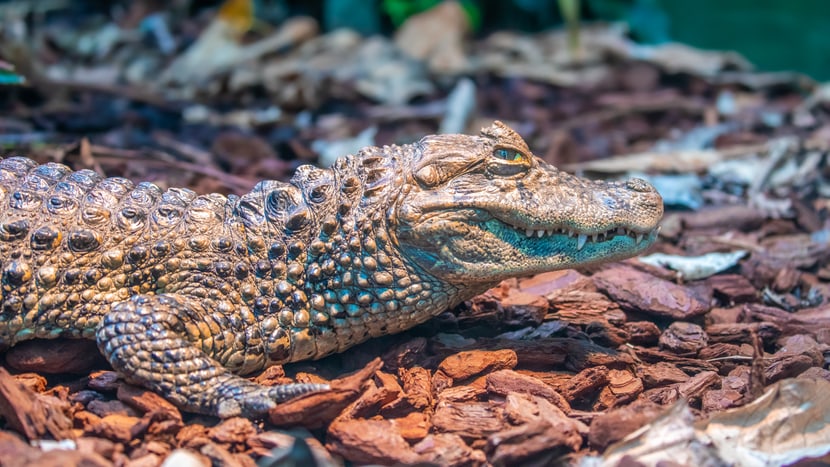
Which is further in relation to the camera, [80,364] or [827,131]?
[827,131]

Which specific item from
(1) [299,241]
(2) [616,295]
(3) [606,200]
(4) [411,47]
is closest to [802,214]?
(2) [616,295]

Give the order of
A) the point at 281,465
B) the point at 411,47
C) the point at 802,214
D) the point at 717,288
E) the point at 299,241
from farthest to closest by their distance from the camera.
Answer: the point at 411,47 < the point at 802,214 < the point at 717,288 < the point at 299,241 < the point at 281,465

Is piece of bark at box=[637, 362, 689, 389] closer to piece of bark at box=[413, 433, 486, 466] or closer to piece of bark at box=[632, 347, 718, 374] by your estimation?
piece of bark at box=[632, 347, 718, 374]

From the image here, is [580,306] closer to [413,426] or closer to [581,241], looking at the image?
[581,241]

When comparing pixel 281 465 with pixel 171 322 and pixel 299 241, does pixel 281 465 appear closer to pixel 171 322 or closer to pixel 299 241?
pixel 171 322

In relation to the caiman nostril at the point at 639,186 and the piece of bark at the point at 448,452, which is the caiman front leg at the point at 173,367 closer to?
the piece of bark at the point at 448,452

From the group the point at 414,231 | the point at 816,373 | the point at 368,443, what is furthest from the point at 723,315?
the point at 368,443
